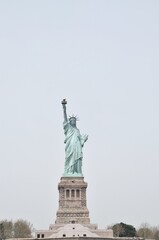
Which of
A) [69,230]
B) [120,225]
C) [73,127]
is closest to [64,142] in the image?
[73,127]

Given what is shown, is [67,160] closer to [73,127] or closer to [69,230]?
[73,127]

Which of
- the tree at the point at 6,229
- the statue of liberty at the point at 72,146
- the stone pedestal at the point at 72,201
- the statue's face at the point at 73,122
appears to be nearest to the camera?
the stone pedestal at the point at 72,201

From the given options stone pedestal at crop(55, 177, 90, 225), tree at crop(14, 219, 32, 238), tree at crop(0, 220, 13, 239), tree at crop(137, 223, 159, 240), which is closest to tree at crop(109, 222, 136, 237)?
tree at crop(137, 223, 159, 240)

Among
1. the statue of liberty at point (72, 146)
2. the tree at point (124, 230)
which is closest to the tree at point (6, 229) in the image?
the tree at point (124, 230)

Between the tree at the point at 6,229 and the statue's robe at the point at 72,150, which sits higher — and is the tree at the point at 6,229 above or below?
below

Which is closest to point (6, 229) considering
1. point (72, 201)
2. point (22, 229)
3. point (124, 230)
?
point (22, 229)

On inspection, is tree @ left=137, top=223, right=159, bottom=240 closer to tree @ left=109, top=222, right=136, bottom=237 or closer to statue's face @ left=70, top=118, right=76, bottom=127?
tree @ left=109, top=222, right=136, bottom=237

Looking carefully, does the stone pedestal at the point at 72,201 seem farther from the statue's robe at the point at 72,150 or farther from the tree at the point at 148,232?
the tree at the point at 148,232
